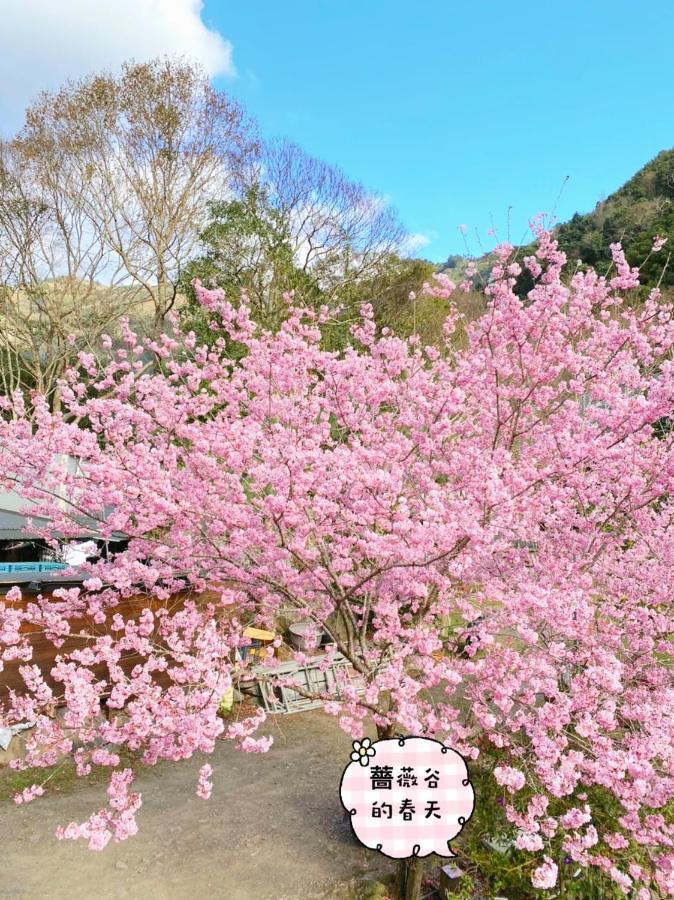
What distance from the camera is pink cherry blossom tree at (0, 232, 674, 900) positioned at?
4.00 m

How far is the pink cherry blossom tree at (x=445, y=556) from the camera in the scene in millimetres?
4004

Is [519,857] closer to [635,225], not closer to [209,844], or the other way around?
[209,844]

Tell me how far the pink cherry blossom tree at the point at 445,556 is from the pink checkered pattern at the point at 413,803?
1.09 feet

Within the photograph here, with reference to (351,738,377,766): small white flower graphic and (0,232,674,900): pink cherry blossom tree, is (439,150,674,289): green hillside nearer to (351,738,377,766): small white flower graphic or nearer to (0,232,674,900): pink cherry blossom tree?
(0,232,674,900): pink cherry blossom tree

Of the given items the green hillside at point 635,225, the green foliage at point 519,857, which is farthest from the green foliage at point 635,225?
the green foliage at point 519,857

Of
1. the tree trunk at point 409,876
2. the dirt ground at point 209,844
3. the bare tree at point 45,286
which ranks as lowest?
the dirt ground at point 209,844

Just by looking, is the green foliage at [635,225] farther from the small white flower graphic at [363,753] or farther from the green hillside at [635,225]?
the small white flower graphic at [363,753]

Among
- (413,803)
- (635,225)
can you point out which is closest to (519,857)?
(413,803)

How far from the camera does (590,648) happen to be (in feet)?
14.7

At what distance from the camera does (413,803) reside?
354cm

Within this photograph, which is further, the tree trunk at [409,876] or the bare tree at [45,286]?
the bare tree at [45,286]

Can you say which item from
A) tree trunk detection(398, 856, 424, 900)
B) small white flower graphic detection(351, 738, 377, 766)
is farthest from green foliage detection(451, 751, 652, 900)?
small white flower graphic detection(351, 738, 377, 766)

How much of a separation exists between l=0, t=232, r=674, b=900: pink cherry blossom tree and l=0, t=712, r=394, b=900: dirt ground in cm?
72

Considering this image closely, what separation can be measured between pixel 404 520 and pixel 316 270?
1458 centimetres
